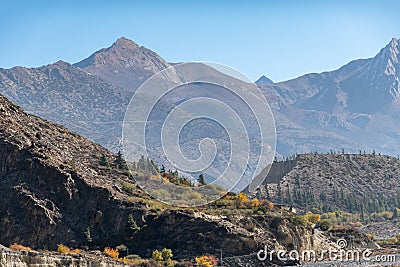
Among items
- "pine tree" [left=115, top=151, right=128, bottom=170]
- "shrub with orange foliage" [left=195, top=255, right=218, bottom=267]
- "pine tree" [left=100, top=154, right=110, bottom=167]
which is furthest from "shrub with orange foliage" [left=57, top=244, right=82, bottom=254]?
"pine tree" [left=115, top=151, right=128, bottom=170]

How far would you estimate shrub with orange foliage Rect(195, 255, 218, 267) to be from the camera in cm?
6912

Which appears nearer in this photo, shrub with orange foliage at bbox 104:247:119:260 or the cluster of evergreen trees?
shrub with orange foliage at bbox 104:247:119:260

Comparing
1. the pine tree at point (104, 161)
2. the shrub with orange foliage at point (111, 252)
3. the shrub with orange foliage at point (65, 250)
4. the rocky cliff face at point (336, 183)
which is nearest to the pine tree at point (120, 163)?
the pine tree at point (104, 161)

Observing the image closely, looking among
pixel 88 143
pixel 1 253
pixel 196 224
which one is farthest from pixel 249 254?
pixel 88 143

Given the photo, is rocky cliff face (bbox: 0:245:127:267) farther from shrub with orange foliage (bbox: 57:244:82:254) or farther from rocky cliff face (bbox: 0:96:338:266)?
rocky cliff face (bbox: 0:96:338:266)

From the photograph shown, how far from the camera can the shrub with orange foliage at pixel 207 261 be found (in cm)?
6912

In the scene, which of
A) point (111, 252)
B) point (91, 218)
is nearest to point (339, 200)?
point (91, 218)

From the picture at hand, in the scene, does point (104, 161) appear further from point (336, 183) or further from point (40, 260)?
point (336, 183)

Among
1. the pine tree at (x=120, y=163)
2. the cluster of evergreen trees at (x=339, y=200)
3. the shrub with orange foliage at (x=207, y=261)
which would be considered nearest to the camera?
the shrub with orange foliage at (x=207, y=261)

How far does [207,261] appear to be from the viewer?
7025 cm

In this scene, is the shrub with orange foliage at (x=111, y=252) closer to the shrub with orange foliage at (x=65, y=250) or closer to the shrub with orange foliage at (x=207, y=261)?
the shrub with orange foliage at (x=65, y=250)

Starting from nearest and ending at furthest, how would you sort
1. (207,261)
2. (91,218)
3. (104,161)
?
(207,261), (91,218), (104,161)

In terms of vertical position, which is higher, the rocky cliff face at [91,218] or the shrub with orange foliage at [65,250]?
the rocky cliff face at [91,218]

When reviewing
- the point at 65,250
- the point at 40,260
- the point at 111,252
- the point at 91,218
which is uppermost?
the point at 91,218
